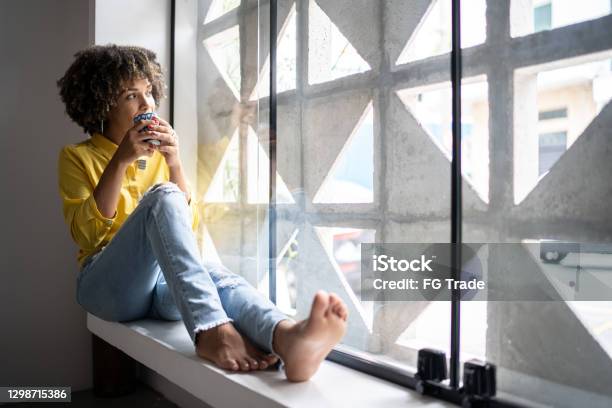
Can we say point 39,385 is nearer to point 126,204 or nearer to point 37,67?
point 126,204

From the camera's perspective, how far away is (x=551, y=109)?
0.94 m

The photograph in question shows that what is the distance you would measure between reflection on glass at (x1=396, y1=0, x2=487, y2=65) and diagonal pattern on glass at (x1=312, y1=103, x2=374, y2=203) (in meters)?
0.19

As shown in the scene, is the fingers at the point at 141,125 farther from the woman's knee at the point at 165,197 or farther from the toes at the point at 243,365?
the toes at the point at 243,365

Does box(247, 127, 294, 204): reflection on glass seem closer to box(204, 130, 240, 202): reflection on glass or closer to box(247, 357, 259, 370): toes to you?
box(204, 130, 240, 202): reflection on glass

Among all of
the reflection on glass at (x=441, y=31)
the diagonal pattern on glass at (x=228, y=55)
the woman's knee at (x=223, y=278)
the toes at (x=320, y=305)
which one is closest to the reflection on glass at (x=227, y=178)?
the diagonal pattern on glass at (x=228, y=55)

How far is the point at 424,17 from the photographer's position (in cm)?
118

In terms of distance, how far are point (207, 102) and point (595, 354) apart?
1.47 metres

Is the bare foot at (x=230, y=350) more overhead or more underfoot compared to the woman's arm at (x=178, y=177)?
more underfoot

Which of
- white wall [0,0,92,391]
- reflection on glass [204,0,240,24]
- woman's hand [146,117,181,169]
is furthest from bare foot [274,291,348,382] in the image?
white wall [0,0,92,391]

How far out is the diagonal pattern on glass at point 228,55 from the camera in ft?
5.70

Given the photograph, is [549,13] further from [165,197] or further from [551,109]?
[165,197]

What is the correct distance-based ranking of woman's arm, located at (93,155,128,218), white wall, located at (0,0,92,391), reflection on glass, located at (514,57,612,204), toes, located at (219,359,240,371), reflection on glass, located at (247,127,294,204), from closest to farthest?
reflection on glass, located at (514,57,612,204) → toes, located at (219,359,240,371) → woman's arm, located at (93,155,128,218) → reflection on glass, located at (247,127,294,204) → white wall, located at (0,0,92,391)

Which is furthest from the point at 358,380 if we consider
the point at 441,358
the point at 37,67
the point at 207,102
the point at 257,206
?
the point at 37,67

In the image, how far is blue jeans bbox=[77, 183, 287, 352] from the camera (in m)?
1.05
